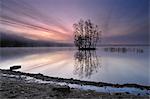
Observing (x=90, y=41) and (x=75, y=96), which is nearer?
(x=75, y=96)

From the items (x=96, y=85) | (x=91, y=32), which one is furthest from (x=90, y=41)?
(x=96, y=85)

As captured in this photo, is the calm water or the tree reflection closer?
the calm water

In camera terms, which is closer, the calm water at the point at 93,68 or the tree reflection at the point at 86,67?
the calm water at the point at 93,68

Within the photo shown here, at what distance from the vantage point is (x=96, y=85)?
17859mm

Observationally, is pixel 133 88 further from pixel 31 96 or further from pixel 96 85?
pixel 31 96

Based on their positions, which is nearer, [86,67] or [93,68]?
[93,68]

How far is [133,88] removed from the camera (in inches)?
661

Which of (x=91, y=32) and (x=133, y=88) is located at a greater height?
(x=91, y=32)

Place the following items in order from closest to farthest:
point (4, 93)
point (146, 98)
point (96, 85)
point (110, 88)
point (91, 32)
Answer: point (146, 98)
point (4, 93)
point (110, 88)
point (96, 85)
point (91, 32)

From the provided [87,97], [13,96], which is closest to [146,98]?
[87,97]

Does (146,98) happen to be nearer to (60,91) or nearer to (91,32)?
(60,91)

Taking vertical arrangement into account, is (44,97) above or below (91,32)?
below

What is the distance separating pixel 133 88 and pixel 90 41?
110 m

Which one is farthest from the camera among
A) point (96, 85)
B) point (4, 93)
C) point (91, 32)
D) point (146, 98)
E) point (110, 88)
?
point (91, 32)
